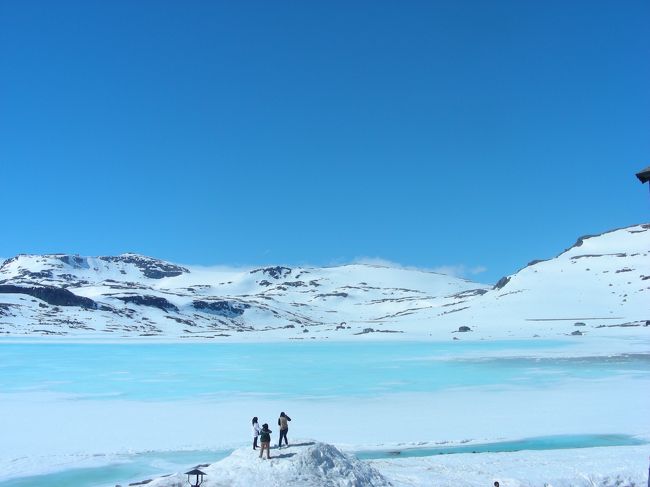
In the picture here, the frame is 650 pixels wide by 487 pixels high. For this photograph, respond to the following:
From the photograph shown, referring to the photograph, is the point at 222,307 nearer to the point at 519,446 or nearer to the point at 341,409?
the point at 341,409

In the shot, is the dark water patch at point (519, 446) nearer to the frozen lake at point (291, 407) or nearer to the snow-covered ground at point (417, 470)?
the frozen lake at point (291, 407)

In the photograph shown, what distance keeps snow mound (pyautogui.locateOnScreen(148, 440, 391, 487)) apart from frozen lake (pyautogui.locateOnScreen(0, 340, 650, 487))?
11.0 feet

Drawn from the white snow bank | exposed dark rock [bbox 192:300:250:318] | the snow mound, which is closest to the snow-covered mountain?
exposed dark rock [bbox 192:300:250:318]

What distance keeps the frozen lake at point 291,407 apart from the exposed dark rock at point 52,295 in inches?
4072

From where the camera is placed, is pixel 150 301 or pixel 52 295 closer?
pixel 52 295

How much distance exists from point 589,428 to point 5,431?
2253 centimetres

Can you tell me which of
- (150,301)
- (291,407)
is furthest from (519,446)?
(150,301)

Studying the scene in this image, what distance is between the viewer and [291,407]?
89.2ft

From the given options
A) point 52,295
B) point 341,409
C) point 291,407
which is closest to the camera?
point 341,409

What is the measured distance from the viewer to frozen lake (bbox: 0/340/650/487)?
19.2m

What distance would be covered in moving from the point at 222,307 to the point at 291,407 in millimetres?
163938

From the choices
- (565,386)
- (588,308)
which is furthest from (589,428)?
(588,308)

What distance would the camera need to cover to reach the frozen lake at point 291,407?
19172 mm

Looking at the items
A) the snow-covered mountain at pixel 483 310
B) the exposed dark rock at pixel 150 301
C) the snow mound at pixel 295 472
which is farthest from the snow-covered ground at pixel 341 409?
the exposed dark rock at pixel 150 301
